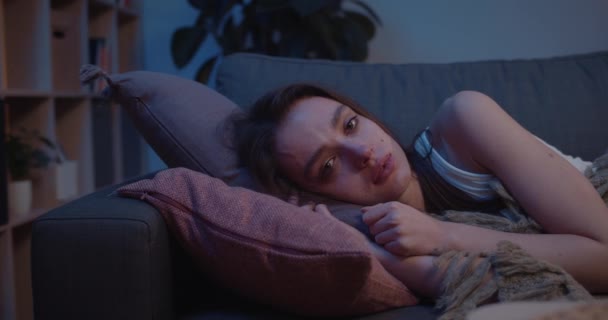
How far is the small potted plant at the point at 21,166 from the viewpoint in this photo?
6.25ft

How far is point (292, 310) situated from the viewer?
0.86m

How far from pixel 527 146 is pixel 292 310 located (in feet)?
1.51

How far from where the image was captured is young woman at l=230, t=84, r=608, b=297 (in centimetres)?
89

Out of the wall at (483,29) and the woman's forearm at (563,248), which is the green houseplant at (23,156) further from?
the woman's forearm at (563,248)

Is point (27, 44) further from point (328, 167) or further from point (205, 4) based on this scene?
point (328, 167)

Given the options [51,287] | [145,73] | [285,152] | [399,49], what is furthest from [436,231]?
[399,49]

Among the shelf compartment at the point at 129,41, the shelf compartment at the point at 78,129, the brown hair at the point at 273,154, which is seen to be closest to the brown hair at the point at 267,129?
the brown hair at the point at 273,154

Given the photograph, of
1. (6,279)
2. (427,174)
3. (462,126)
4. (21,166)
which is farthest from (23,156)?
(462,126)

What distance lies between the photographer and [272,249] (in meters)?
0.80

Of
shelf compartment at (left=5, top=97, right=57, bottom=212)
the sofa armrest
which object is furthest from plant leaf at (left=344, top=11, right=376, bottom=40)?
the sofa armrest

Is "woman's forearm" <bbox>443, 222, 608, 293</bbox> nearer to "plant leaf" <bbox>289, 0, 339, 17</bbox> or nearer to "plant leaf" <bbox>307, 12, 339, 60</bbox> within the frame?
"plant leaf" <bbox>289, 0, 339, 17</bbox>

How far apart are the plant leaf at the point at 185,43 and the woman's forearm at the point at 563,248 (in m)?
1.87

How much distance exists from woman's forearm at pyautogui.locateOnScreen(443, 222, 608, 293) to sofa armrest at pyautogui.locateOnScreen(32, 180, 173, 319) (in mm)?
437

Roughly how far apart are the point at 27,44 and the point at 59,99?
361 mm
